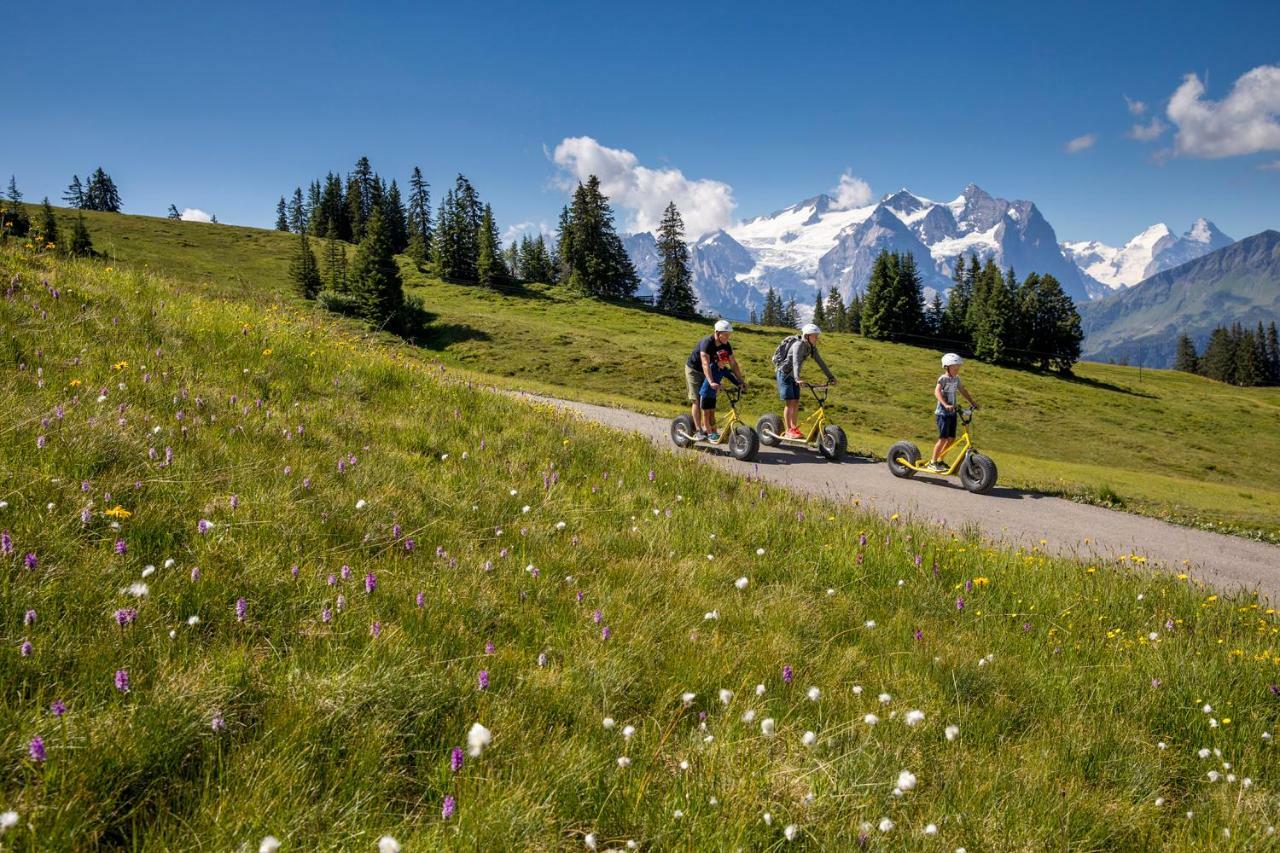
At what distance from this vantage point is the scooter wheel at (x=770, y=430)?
15.1 meters

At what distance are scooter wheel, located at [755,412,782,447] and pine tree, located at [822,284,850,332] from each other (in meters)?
115

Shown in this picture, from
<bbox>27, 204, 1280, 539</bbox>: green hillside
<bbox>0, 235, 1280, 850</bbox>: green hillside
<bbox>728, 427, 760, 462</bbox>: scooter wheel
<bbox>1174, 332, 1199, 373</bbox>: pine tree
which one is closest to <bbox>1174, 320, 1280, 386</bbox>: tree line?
<bbox>1174, 332, 1199, 373</bbox>: pine tree

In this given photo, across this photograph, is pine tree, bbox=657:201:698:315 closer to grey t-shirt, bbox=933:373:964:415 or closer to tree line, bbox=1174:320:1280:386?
grey t-shirt, bbox=933:373:964:415

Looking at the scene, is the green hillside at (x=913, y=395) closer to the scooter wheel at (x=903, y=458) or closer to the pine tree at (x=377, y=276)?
the scooter wheel at (x=903, y=458)

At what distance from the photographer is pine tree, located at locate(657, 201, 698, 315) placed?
92000mm

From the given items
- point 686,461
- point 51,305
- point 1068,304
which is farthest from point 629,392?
point 1068,304

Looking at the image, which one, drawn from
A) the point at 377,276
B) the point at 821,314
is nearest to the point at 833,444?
the point at 377,276

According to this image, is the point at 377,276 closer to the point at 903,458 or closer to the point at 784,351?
the point at 784,351

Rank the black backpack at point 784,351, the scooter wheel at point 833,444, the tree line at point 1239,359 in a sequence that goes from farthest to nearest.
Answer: the tree line at point 1239,359 < the scooter wheel at point 833,444 < the black backpack at point 784,351

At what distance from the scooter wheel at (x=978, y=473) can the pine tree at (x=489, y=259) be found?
8062 centimetres

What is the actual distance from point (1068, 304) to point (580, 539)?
356ft

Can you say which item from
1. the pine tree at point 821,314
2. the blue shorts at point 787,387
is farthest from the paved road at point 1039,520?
the pine tree at point 821,314

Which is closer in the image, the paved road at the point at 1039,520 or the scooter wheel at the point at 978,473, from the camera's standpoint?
the paved road at the point at 1039,520

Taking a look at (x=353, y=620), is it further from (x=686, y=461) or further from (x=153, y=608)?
(x=686, y=461)
